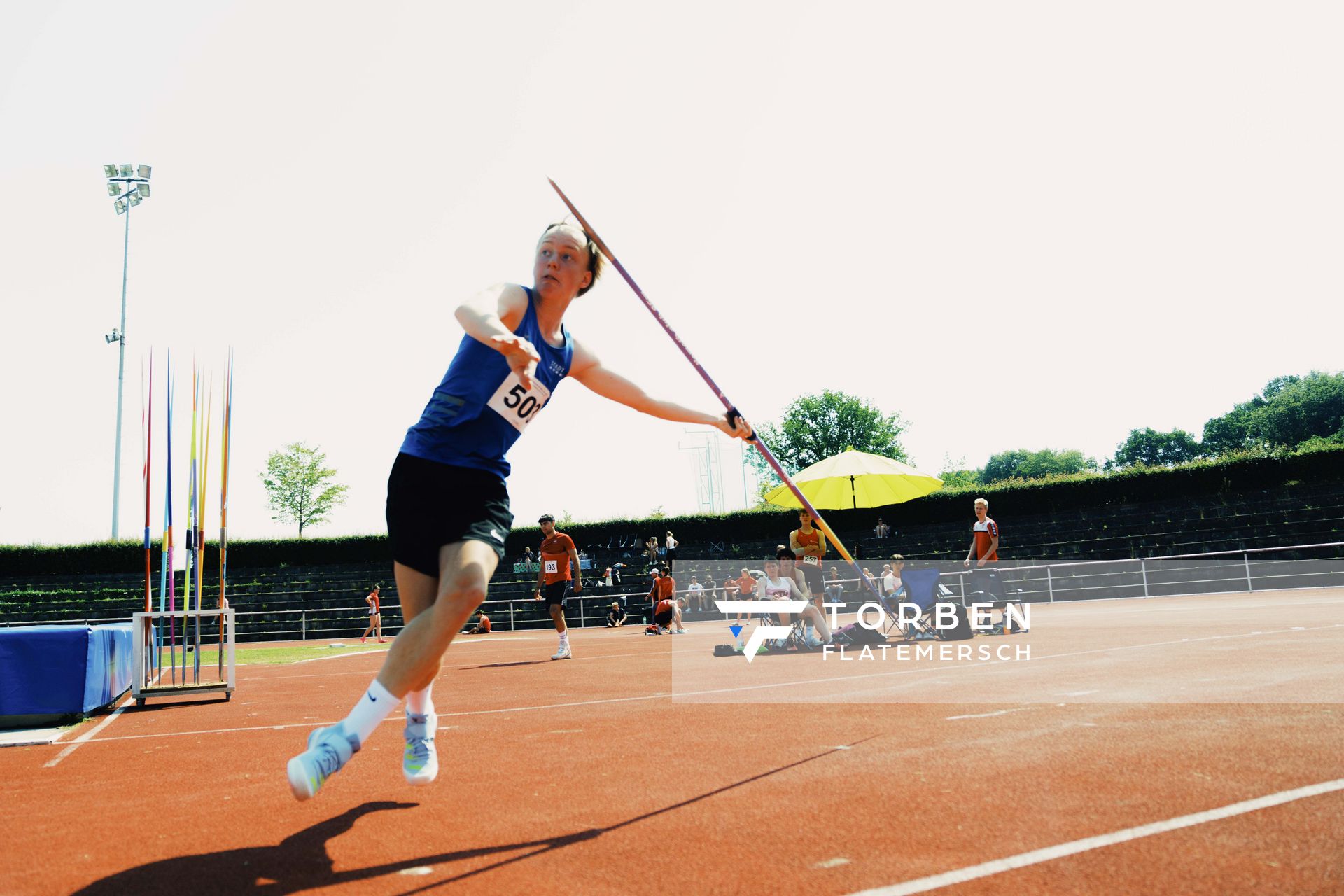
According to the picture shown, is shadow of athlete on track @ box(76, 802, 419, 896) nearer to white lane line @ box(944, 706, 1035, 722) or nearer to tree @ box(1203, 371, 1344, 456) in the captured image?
white lane line @ box(944, 706, 1035, 722)

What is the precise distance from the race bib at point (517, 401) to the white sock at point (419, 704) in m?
1.01

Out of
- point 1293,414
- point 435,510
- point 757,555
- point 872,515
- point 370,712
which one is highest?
point 1293,414

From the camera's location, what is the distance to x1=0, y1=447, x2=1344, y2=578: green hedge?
101ft

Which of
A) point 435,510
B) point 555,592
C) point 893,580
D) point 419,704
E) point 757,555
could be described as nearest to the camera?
point 435,510

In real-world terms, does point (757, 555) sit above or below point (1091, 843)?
above

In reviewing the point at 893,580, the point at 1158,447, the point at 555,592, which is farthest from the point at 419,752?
the point at 1158,447

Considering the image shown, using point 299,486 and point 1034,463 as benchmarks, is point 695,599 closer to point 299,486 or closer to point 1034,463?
point 299,486

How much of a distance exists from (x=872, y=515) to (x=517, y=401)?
33.4 meters

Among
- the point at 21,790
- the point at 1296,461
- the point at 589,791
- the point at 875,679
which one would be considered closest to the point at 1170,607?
the point at 875,679

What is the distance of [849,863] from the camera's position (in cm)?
237

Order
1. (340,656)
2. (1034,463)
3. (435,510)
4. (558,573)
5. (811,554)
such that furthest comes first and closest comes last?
(1034,463) → (340,656) → (558,573) → (811,554) → (435,510)

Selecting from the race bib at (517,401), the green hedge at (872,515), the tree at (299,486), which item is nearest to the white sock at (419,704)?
the race bib at (517,401)

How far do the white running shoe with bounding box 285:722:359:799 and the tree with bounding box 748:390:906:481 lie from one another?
72.9 meters

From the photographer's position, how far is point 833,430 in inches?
3007
